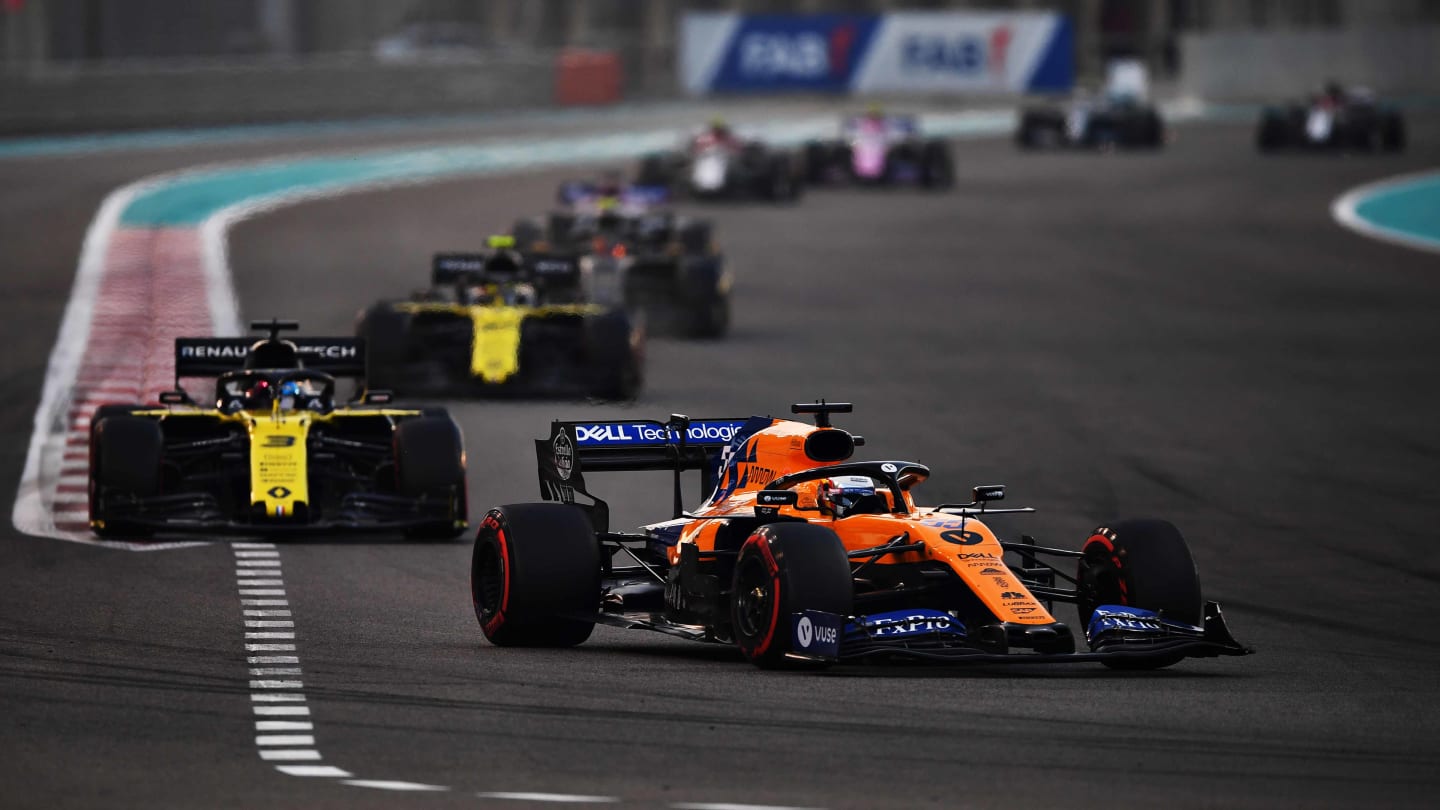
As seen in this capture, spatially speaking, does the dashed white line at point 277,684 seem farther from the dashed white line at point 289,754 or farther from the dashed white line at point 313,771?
the dashed white line at point 313,771

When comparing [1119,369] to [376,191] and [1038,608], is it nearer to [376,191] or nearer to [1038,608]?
[1038,608]

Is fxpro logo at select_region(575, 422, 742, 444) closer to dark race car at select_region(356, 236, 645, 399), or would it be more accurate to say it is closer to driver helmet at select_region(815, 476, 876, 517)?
driver helmet at select_region(815, 476, 876, 517)

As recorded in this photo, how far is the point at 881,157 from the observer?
177 ft

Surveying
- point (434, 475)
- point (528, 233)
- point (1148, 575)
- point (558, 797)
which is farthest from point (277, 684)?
point (528, 233)

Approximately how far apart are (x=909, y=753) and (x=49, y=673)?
4.43 metres

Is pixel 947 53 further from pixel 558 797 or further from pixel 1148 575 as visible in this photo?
pixel 558 797

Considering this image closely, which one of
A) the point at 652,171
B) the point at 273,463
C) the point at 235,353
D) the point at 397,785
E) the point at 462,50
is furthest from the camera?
the point at 462,50

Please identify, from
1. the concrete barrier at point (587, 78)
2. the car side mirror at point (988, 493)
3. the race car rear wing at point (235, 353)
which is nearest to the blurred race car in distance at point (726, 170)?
the concrete barrier at point (587, 78)

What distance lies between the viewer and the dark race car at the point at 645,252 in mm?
32188

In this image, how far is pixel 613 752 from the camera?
1117 centimetres

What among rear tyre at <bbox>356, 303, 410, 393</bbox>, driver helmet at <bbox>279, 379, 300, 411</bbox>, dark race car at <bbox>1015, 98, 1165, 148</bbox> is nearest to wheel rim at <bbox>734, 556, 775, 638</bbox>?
driver helmet at <bbox>279, 379, 300, 411</bbox>

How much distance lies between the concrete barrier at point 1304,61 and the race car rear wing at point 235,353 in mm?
59410

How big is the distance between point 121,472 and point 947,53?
56.5 metres

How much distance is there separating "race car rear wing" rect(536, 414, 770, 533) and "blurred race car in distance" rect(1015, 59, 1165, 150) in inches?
1861
